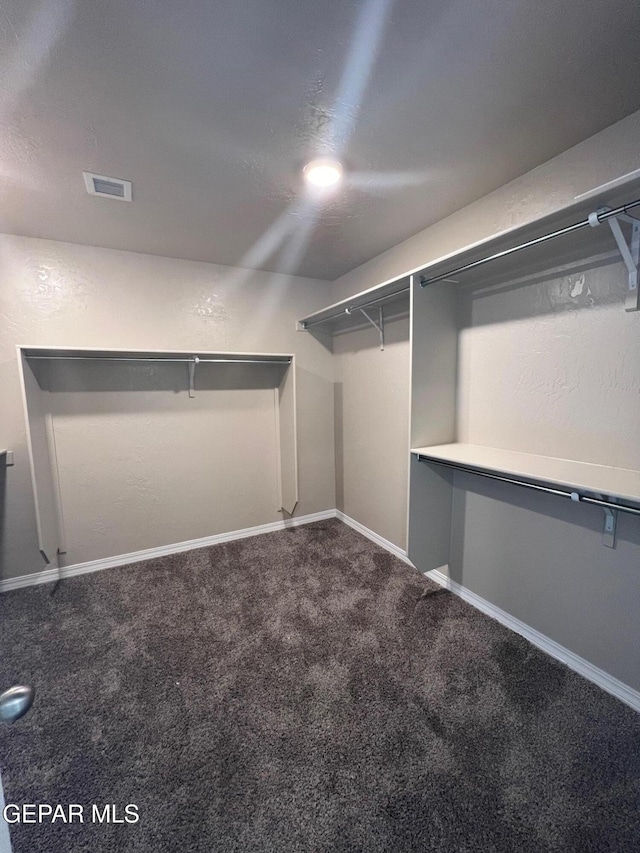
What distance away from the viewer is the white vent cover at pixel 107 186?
1.71 meters

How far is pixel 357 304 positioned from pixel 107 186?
1604mm

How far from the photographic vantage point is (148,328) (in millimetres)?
2777

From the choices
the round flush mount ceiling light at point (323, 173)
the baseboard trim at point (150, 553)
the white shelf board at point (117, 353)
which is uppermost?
the round flush mount ceiling light at point (323, 173)

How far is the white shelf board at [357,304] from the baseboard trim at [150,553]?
6.13 ft

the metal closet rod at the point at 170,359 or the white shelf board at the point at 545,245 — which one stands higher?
the white shelf board at the point at 545,245

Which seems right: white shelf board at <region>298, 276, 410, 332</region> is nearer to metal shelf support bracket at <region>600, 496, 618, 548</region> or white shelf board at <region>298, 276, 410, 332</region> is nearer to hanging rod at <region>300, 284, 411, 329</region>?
hanging rod at <region>300, 284, 411, 329</region>

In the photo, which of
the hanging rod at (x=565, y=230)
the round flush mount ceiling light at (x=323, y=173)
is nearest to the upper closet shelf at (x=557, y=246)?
the hanging rod at (x=565, y=230)

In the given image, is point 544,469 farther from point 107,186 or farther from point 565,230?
point 107,186

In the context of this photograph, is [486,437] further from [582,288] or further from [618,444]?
[582,288]

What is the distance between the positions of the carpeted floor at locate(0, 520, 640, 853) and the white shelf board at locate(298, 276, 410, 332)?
6.53ft

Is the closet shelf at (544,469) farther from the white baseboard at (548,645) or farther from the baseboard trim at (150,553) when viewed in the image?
the baseboard trim at (150,553)

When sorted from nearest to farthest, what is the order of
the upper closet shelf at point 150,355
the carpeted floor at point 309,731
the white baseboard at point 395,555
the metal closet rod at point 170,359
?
the carpeted floor at point 309,731
the white baseboard at point 395,555
the upper closet shelf at point 150,355
the metal closet rod at point 170,359

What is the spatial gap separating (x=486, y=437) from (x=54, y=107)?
2446mm

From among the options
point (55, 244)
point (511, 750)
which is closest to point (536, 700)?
point (511, 750)
